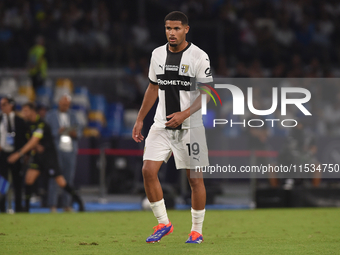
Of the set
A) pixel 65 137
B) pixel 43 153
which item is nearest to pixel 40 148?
pixel 43 153

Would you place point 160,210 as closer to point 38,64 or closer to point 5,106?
point 5,106

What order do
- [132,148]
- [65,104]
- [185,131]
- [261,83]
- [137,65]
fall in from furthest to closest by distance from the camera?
1. [137,65]
2. [132,148]
3. [65,104]
4. [261,83]
5. [185,131]

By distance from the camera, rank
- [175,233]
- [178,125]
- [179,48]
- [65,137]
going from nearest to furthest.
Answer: [178,125] → [179,48] → [175,233] → [65,137]

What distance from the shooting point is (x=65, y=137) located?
1136 centimetres

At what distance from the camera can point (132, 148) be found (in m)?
14.4

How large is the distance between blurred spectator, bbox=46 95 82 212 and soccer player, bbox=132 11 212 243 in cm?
573

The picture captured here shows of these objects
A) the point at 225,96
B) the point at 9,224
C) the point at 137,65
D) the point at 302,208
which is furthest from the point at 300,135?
the point at 137,65

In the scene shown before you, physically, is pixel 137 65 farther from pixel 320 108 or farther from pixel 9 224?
pixel 9 224

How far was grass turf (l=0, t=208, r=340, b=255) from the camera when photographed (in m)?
5.40

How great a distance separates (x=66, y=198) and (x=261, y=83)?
4898mm

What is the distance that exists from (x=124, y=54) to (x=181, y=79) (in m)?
12.0

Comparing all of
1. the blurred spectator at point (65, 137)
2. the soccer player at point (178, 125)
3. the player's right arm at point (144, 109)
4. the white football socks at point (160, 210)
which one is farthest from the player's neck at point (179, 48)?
the blurred spectator at point (65, 137)

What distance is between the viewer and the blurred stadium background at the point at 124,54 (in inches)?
549

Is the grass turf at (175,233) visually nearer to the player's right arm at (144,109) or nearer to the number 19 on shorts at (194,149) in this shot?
the number 19 on shorts at (194,149)
